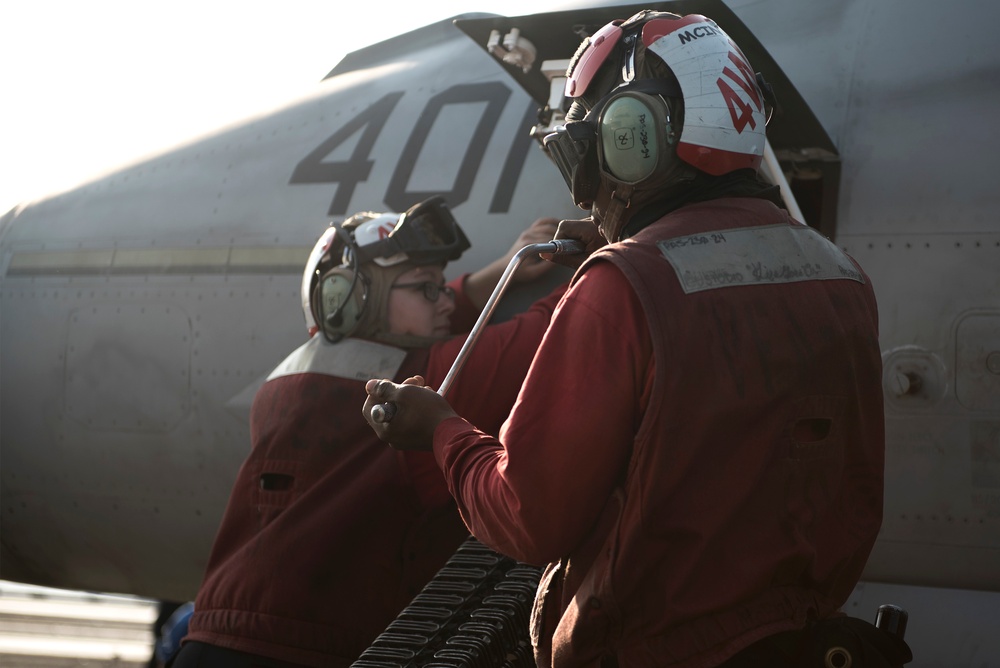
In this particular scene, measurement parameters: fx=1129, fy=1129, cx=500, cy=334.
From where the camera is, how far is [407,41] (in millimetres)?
5820

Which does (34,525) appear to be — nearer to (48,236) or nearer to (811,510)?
(48,236)

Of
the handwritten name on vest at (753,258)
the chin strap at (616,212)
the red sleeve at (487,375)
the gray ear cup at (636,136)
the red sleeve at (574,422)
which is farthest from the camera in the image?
the red sleeve at (487,375)

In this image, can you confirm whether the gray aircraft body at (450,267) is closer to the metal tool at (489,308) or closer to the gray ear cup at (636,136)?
the metal tool at (489,308)

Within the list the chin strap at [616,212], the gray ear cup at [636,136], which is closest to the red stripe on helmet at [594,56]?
the gray ear cup at [636,136]

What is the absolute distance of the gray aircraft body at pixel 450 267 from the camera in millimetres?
3744

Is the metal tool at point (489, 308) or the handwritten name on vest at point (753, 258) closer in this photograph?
the handwritten name on vest at point (753, 258)

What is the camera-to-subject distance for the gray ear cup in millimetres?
2389

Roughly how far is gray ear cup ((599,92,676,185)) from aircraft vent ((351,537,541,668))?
155 centimetres

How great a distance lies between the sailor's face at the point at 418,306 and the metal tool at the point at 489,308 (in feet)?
3.64

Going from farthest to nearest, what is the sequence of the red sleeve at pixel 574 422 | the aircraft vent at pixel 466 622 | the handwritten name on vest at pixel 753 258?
the aircraft vent at pixel 466 622
the handwritten name on vest at pixel 753 258
the red sleeve at pixel 574 422

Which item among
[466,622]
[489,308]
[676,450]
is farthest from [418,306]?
[676,450]

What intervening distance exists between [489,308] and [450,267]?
6.66ft

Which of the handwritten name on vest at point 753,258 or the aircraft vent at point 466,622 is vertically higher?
the handwritten name on vest at point 753,258

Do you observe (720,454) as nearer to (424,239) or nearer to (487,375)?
(487,375)
